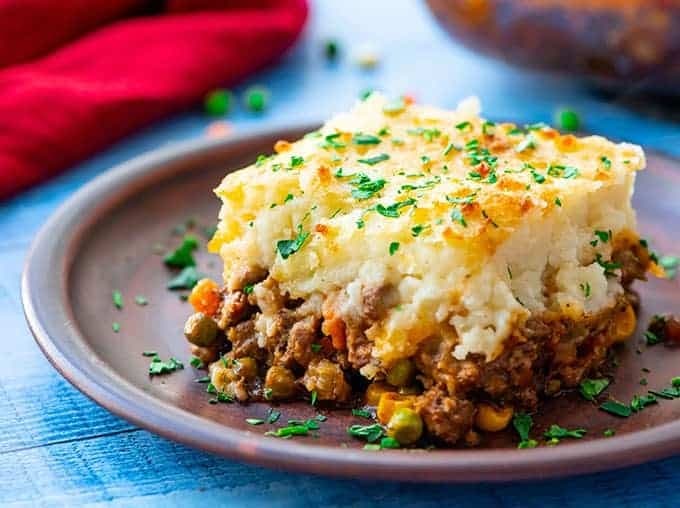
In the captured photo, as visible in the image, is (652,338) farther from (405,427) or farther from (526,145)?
(405,427)

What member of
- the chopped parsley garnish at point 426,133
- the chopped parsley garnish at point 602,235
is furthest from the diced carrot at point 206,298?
the chopped parsley garnish at point 602,235

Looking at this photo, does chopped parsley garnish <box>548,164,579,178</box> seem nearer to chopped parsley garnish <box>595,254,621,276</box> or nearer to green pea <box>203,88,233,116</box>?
chopped parsley garnish <box>595,254,621,276</box>

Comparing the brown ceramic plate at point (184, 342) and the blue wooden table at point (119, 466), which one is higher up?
the brown ceramic plate at point (184, 342)

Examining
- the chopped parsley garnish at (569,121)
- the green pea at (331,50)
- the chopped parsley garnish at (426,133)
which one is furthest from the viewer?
the green pea at (331,50)

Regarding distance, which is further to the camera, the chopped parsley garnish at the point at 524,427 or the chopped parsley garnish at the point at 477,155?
the chopped parsley garnish at the point at 477,155

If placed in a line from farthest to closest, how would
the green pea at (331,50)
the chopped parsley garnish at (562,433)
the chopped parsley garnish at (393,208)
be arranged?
the green pea at (331,50)
the chopped parsley garnish at (393,208)
the chopped parsley garnish at (562,433)

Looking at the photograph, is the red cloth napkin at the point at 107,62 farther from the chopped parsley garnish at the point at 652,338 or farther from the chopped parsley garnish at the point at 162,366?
the chopped parsley garnish at the point at 652,338

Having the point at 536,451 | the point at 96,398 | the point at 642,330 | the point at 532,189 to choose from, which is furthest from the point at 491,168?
the point at 96,398
